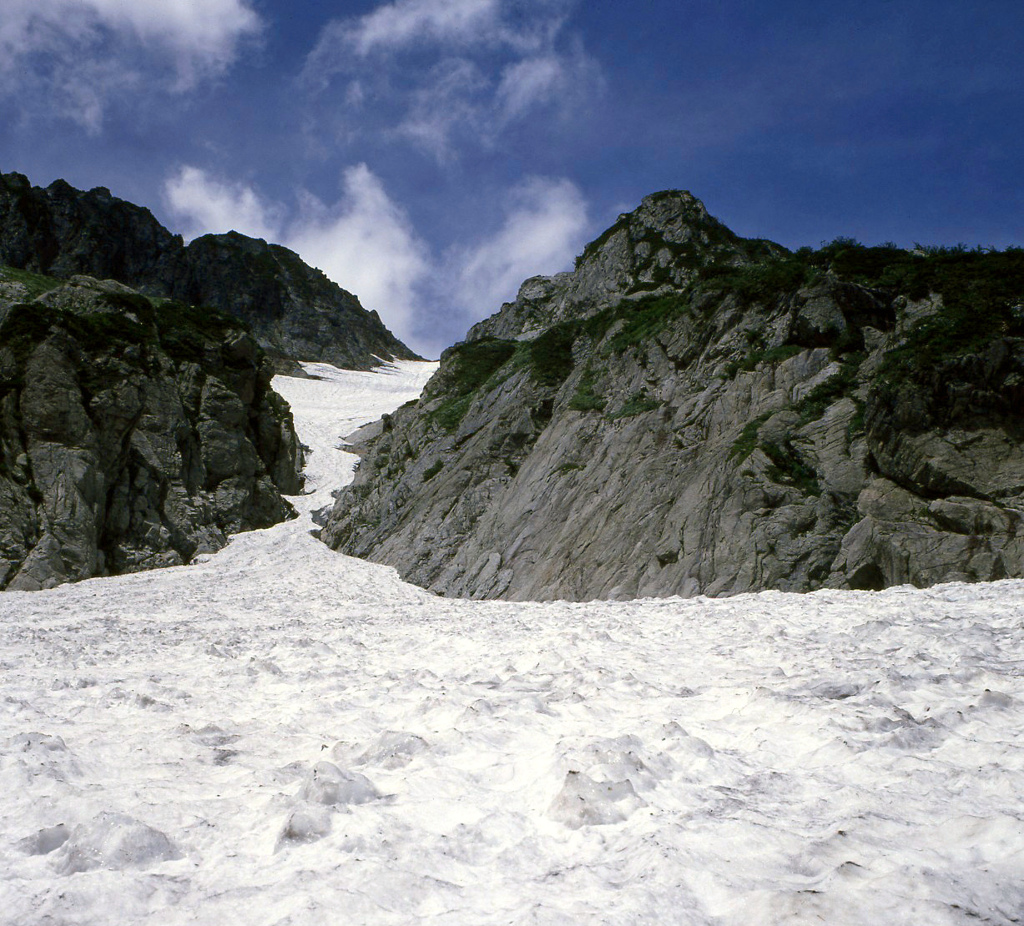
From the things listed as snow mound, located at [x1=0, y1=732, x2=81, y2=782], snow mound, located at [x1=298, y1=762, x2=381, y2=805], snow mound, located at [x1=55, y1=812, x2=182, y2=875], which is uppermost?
snow mound, located at [x1=298, y1=762, x2=381, y2=805]

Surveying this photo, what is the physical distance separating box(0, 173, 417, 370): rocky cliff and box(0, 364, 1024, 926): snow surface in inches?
3801

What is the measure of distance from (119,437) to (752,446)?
25473 mm

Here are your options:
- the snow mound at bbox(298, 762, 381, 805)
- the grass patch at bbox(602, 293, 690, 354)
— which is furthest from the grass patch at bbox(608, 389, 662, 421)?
the snow mound at bbox(298, 762, 381, 805)

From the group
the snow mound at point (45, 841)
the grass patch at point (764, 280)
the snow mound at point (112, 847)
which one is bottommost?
the snow mound at point (45, 841)

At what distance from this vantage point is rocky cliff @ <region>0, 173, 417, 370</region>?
91.8 m

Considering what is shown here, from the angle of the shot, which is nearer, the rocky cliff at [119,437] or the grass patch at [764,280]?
the grass patch at [764,280]

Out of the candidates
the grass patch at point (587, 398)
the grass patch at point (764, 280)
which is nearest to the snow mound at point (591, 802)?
the grass patch at point (764, 280)

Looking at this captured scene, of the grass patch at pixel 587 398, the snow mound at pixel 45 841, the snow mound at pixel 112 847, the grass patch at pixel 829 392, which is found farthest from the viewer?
the grass patch at pixel 587 398

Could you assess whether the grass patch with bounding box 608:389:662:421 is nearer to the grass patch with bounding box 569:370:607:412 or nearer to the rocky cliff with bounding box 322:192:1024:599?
the rocky cliff with bounding box 322:192:1024:599

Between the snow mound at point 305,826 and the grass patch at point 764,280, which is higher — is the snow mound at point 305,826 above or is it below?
below

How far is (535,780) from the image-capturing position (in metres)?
4.05

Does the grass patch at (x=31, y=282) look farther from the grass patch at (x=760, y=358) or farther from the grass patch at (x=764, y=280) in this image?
the grass patch at (x=760, y=358)

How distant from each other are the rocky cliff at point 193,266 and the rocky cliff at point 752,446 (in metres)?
78.5

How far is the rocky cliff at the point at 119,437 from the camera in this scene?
23.4 metres
